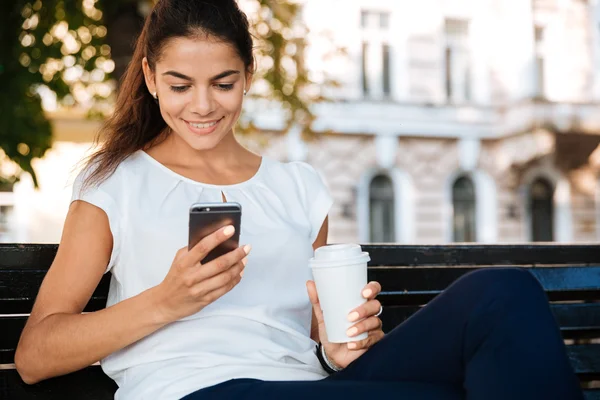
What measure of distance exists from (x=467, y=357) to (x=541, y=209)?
13.2 m

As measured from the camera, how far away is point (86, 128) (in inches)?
468

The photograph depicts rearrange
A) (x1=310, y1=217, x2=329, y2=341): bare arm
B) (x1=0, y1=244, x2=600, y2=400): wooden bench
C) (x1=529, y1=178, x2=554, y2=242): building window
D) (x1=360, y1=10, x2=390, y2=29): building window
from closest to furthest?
(x1=0, y1=244, x2=600, y2=400): wooden bench → (x1=310, y1=217, x2=329, y2=341): bare arm → (x1=360, y1=10, x2=390, y2=29): building window → (x1=529, y1=178, x2=554, y2=242): building window

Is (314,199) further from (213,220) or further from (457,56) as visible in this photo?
(457,56)

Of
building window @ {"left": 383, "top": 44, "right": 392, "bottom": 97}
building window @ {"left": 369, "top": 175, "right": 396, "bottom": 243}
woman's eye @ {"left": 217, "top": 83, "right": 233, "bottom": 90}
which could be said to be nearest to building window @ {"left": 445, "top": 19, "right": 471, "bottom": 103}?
building window @ {"left": 383, "top": 44, "right": 392, "bottom": 97}

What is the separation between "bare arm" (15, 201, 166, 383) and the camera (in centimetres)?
149

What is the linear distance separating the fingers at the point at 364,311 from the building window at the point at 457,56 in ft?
40.6

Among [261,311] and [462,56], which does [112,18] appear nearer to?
[261,311]

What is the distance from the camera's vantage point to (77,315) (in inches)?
60.1

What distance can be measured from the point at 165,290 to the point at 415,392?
457 millimetres

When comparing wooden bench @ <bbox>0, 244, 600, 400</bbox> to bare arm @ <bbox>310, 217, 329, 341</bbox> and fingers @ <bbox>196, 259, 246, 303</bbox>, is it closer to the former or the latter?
bare arm @ <bbox>310, 217, 329, 341</bbox>

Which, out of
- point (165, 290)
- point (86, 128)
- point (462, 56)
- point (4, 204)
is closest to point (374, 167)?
point (462, 56)

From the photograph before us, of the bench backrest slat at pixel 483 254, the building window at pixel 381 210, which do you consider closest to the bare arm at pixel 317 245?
the bench backrest slat at pixel 483 254

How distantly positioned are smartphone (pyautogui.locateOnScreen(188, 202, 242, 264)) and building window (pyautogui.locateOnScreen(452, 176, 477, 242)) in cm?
1252

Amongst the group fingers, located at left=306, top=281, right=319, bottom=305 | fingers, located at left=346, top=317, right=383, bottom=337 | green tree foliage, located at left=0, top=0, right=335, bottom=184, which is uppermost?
green tree foliage, located at left=0, top=0, right=335, bottom=184
